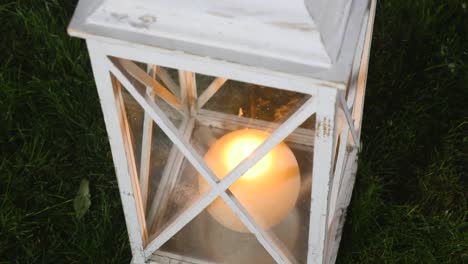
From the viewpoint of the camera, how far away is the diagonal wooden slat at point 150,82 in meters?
0.81

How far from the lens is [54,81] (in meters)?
1.53

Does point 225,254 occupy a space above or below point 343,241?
above

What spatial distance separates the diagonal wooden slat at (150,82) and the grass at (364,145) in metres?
0.43

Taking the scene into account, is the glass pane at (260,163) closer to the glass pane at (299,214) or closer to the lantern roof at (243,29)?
the glass pane at (299,214)

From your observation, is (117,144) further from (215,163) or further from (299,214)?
(299,214)

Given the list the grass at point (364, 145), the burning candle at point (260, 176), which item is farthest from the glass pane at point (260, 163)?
the grass at point (364, 145)

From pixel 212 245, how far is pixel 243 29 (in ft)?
1.73

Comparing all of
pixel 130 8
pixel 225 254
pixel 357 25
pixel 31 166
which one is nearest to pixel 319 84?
pixel 357 25

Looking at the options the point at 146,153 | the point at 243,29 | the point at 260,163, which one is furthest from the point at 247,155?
the point at 243,29

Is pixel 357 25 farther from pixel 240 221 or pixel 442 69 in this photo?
pixel 442 69

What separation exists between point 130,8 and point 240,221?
0.45 metres

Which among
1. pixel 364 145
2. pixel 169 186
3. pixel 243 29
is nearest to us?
pixel 243 29

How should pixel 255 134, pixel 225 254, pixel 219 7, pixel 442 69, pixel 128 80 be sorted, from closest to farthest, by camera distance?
1. pixel 219 7
2. pixel 128 80
3. pixel 255 134
4. pixel 225 254
5. pixel 442 69

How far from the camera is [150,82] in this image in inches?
34.9
